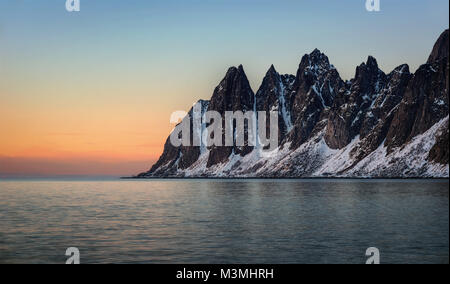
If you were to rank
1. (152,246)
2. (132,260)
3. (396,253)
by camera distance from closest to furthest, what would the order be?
(132,260) < (396,253) < (152,246)

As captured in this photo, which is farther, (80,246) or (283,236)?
(283,236)

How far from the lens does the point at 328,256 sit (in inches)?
1499

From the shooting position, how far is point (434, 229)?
5309 cm

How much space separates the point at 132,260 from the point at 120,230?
724 inches

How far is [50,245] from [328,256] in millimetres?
23762

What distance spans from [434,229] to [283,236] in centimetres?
1695

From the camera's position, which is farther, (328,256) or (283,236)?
(283,236)
